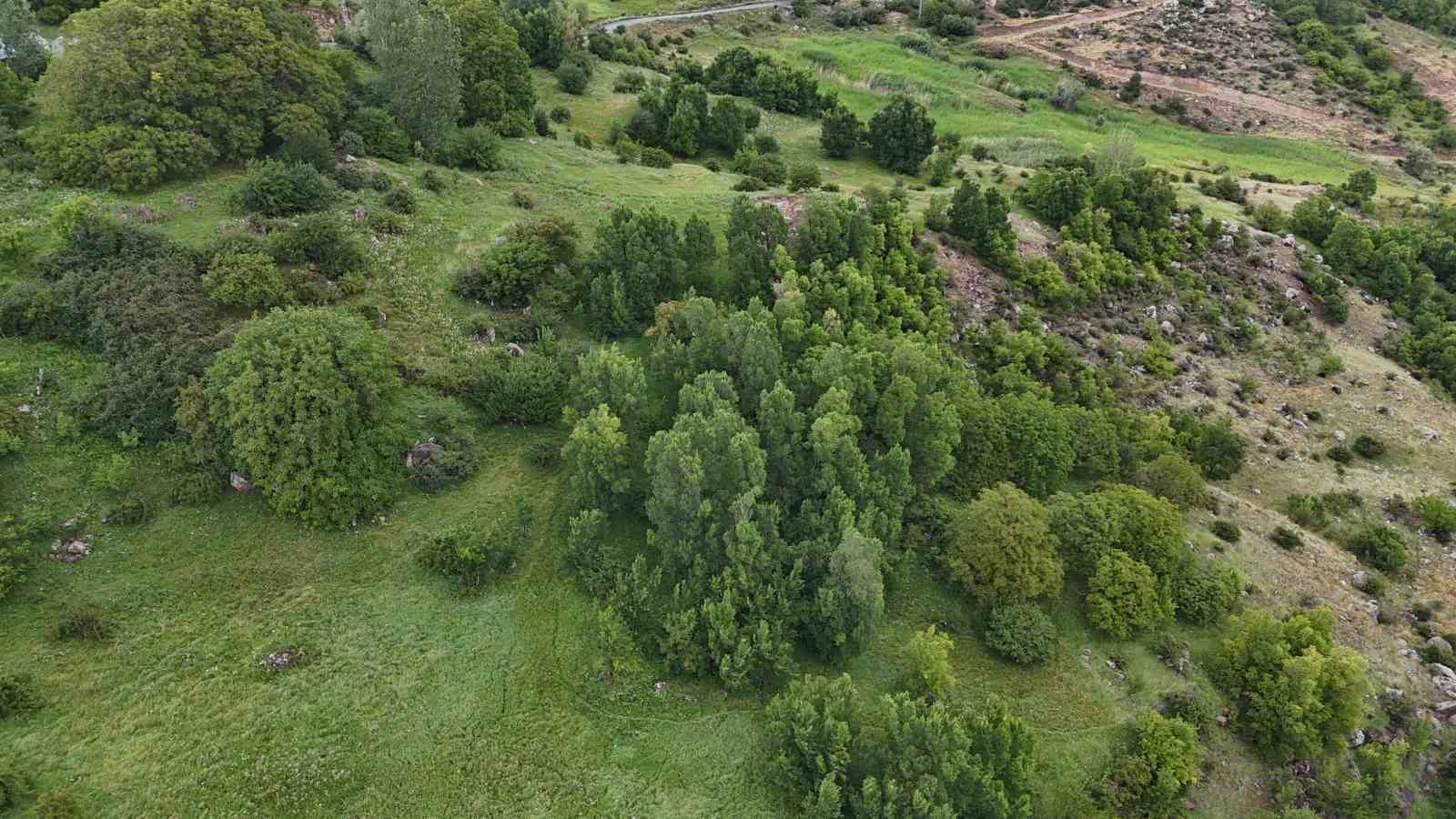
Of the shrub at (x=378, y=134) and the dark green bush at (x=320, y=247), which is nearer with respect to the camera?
the dark green bush at (x=320, y=247)

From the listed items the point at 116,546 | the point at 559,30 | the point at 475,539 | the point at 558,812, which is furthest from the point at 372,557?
the point at 559,30

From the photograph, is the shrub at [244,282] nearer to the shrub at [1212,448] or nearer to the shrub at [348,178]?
the shrub at [348,178]

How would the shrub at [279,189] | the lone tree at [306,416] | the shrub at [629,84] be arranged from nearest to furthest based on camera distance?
the lone tree at [306,416], the shrub at [279,189], the shrub at [629,84]

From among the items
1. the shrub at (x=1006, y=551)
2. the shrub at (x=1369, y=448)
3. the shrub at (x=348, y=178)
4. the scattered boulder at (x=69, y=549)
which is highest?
the shrub at (x=348, y=178)

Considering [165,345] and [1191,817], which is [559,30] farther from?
[1191,817]

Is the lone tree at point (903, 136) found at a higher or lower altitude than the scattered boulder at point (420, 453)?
higher

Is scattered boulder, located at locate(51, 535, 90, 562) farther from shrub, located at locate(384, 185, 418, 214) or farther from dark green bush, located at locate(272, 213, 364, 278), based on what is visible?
shrub, located at locate(384, 185, 418, 214)

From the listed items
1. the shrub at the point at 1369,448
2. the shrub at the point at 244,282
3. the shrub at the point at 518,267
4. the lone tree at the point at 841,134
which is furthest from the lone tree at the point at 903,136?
the shrub at the point at 244,282

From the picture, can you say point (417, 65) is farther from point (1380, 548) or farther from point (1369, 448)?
point (1369, 448)
